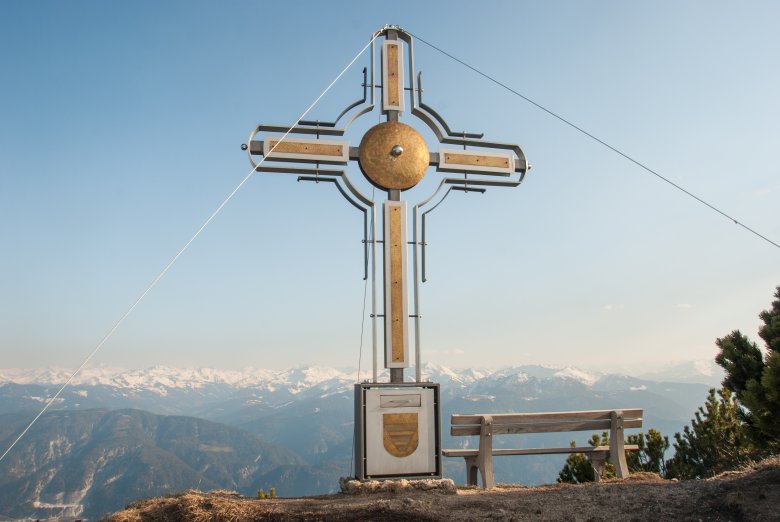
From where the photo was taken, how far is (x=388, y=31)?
479 inches

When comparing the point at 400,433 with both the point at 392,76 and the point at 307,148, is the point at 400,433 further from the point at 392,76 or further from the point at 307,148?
the point at 392,76

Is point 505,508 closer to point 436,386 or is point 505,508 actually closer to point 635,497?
point 635,497

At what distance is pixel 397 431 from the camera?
9922 mm

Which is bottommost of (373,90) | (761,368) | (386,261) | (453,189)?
(761,368)

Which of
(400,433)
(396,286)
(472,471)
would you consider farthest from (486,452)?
(396,286)

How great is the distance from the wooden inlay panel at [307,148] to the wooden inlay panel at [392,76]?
5.06ft

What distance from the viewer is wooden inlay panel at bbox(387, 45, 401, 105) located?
11.8 metres

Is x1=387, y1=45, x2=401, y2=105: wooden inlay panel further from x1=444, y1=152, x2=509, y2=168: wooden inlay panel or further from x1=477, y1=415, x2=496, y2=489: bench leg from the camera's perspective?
x1=477, y1=415, x2=496, y2=489: bench leg

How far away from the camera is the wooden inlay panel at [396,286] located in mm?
10594

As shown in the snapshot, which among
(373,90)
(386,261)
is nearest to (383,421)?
(386,261)

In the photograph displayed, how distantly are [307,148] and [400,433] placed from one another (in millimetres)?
5574

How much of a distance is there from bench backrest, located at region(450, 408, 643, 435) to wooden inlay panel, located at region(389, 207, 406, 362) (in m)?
1.61

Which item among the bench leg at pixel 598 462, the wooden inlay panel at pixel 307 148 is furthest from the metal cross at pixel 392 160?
the bench leg at pixel 598 462

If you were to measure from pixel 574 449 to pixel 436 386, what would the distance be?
9.86 ft
